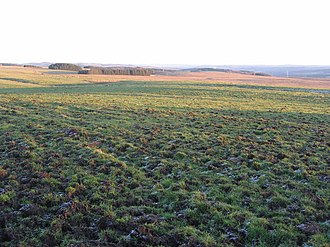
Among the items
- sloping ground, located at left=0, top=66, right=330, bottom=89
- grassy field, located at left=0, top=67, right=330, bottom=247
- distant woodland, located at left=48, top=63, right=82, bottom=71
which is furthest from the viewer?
distant woodland, located at left=48, top=63, right=82, bottom=71

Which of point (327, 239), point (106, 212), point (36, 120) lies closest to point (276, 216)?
point (327, 239)

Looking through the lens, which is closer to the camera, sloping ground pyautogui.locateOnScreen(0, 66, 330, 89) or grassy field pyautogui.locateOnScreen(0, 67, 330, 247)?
grassy field pyautogui.locateOnScreen(0, 67, 330, 247)

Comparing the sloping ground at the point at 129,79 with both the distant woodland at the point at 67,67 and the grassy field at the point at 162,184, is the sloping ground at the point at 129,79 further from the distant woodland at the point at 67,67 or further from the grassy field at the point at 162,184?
the grassy field at the point at 162,184

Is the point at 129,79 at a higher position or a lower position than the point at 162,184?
higher

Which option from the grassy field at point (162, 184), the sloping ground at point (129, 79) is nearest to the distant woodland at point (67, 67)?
the sloping ground at point (129, 79)

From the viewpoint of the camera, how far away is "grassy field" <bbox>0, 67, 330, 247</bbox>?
8.15 m

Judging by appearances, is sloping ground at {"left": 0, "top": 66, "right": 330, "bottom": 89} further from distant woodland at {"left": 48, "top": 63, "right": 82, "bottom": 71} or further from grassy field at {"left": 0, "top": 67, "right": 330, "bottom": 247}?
grassy field at {"left": 0, "top": 67, "right": 330, "bottom": 247}

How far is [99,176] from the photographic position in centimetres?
1196

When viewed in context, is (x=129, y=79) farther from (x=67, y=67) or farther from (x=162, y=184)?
(x=67, y=67)

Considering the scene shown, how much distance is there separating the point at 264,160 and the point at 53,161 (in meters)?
9.43

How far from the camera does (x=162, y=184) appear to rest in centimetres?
1141

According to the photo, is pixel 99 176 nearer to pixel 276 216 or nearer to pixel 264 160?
pixel 276 216

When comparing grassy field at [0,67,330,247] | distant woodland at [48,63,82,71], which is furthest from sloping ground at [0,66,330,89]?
grassy field at [0,67,330,247]

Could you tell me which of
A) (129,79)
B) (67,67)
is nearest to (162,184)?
(129,79)
